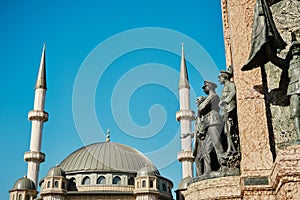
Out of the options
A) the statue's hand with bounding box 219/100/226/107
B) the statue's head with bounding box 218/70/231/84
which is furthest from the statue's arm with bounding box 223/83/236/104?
the statue's head with bounding box 218/70/231/84

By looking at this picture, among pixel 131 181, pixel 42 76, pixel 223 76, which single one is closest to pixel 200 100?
pixel 223 76

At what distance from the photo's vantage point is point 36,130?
3909 cm

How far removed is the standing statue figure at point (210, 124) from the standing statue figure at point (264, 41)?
1546mm

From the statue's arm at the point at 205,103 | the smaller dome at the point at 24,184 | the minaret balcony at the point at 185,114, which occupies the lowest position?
the statue's arm at the point at 205,103

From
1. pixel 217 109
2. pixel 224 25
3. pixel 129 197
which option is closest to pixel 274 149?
pixel 217 109

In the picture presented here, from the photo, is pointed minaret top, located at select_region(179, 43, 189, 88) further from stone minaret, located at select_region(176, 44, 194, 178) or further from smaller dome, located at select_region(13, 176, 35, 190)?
smaller dome, located at select_region(13, 176, 35, 190)

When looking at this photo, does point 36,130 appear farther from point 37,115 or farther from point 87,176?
point 87,176

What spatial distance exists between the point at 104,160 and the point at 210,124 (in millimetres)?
35988

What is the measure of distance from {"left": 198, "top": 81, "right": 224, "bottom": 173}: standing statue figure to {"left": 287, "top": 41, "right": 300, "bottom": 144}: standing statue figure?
182cm

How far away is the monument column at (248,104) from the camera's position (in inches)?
248

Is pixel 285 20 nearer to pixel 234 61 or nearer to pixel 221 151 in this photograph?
pixel 234 61

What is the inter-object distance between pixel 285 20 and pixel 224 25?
340 cm

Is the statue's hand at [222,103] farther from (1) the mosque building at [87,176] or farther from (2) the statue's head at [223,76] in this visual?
(1) the mosque building at [87,176]

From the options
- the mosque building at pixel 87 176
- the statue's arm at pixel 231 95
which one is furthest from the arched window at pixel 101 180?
the statue's arm at pixel 231 95
